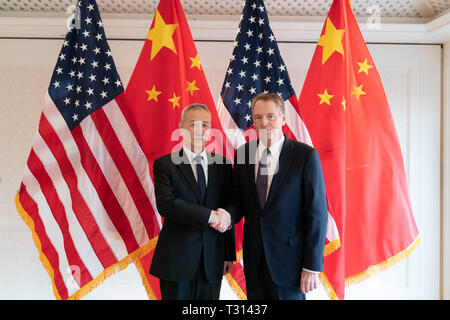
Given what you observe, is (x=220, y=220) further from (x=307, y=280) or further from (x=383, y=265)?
(x=383, y=265)

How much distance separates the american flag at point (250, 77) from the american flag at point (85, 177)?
1.73 ft

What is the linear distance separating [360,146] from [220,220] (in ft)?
3.24

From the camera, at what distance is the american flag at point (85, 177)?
159 cm

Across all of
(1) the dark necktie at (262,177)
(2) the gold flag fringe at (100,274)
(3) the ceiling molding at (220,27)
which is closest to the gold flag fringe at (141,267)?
(2) the gold flag fringe at (100,274)

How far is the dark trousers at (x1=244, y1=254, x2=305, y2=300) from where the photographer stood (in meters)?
1.19

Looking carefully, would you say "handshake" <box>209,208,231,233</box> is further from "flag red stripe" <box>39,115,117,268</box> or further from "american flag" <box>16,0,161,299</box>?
"flag red stripe" <box>39,115,117,268</box>

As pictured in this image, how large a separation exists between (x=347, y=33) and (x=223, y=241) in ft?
4.30

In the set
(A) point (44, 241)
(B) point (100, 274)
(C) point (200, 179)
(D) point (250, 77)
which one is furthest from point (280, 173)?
(A) point (44, 241)

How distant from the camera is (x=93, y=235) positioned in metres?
1.61

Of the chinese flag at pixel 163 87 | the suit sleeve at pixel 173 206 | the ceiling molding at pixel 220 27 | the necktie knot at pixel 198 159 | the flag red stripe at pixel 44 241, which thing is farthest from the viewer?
the ceiling molding at pixel 220 27

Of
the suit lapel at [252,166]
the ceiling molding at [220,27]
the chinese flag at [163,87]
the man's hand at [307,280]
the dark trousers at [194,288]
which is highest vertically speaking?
the ceiling molding at [220,27]

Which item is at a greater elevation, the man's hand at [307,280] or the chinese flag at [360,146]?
the chinese flag at [360,146]

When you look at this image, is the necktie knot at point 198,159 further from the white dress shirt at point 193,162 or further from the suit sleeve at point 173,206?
the suit sleeve at point 173,206

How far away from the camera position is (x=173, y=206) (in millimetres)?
1175
